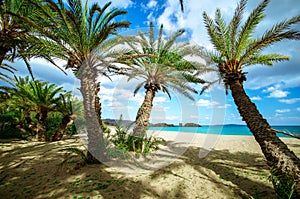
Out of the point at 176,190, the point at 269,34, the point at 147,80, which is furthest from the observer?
the point at 147,80

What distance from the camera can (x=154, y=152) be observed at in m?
8.13

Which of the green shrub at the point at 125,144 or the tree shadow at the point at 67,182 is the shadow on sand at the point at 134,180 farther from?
the green shrub at the point at 125,144

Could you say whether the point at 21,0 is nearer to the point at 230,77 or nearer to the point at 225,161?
the point at 230,77

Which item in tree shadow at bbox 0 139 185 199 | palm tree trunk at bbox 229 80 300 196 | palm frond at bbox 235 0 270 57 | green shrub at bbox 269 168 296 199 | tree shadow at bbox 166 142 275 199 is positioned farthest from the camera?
palm frond at bbox 235 0 270 57

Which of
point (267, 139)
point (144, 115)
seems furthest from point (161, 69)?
point (267, 139)

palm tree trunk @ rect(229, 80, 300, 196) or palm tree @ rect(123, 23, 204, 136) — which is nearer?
palm tree trunk @ rect(229, 80, 300, 196)

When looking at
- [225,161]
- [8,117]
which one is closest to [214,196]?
[225,161]

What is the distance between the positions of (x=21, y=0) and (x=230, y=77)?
324 inches

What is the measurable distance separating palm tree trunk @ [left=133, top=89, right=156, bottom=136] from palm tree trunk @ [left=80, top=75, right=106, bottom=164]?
2526 mm

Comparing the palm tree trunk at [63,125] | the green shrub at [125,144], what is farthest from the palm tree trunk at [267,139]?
the palm tree trunk at [63,125]

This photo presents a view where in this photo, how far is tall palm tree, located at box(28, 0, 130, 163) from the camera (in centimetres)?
606

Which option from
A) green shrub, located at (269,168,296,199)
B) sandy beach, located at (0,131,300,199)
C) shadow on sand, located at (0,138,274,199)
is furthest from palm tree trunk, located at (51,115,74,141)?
green shrub, located at (269,168,296,199)

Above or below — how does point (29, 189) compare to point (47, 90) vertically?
below

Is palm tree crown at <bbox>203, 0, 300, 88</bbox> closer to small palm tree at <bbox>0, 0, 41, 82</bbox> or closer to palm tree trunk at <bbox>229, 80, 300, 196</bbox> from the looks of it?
palm tree trunk at <bbox>229, 80, 300, 196</bbox>
